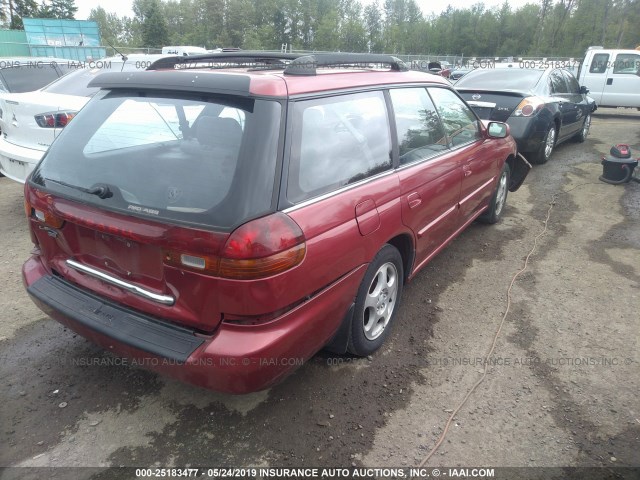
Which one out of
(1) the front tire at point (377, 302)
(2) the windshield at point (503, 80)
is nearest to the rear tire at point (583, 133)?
(2) the windshield at point (503, 80)

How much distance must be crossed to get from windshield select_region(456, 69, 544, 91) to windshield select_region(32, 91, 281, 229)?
6448mm

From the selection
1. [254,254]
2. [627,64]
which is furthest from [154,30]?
[254,254]

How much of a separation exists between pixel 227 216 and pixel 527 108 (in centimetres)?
650

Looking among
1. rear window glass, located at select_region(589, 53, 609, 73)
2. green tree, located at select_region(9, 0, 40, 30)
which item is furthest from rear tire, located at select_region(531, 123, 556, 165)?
green tree, located at select_region(9, 0, 40, 30)

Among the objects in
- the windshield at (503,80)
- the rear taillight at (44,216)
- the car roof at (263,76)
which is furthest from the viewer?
the windshield at (503,80)

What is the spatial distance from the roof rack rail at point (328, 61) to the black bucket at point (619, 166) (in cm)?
506

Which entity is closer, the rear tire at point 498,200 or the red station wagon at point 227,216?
the red station wagon at point 227,216

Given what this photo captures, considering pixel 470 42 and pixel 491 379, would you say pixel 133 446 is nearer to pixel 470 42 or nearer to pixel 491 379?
pixel 491 379

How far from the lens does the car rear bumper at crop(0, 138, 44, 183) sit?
485 centimetres

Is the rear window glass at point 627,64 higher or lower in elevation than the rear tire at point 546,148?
higher

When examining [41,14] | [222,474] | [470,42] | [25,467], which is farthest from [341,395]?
[470,42]

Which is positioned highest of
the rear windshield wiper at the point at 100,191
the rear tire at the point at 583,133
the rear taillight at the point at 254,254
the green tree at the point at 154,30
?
the green tree at the point at 154,30

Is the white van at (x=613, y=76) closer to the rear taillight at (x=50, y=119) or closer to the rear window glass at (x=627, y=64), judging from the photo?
the rear window glass at (x=627, y=64)

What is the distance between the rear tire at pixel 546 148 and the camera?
293 inches
